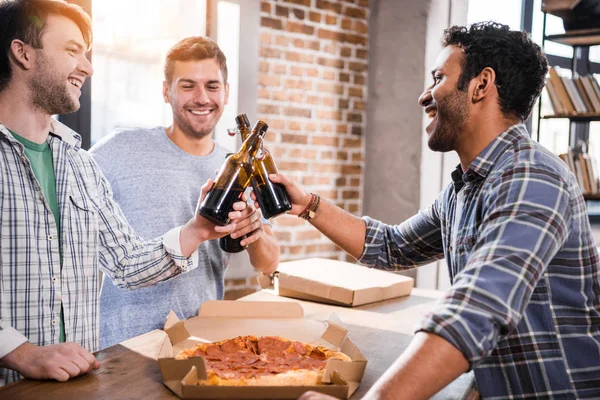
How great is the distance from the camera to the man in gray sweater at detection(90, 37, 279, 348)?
72.1 inches

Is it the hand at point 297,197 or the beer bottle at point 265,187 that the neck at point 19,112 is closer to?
the beer bottle at point 265,187

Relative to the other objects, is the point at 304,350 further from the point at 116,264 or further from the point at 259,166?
the point at 116,264

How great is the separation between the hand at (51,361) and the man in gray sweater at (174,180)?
0.67 meters

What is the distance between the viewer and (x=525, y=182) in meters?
1.07

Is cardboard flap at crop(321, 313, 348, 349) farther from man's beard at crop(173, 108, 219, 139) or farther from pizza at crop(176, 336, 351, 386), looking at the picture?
man's beard at crop(173, 108, 219, 139)

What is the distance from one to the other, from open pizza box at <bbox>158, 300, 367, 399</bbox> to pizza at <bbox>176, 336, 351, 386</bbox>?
0.03 meters

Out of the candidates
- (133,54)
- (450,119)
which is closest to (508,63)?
(450,119)

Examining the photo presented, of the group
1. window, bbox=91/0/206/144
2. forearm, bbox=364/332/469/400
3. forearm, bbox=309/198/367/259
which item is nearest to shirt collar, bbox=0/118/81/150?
forearm, bbox=309/198/367/259

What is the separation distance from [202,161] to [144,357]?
878 mm

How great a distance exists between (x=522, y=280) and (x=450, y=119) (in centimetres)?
50

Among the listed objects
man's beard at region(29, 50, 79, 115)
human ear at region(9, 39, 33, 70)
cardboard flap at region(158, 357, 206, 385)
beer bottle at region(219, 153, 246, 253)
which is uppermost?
human ear at region(9, 39, 33, 70)

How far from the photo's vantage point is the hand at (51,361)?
1.11 metres

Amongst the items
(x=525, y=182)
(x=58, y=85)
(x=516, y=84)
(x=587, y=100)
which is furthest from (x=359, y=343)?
(x=587, y=100)

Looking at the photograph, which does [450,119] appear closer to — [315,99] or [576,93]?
[315,99]
